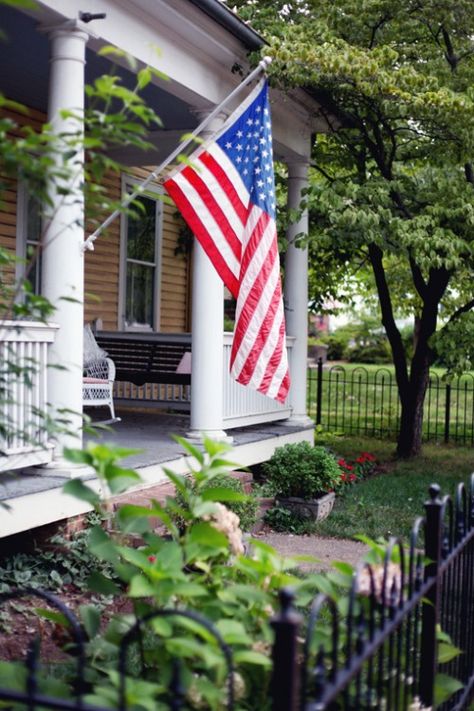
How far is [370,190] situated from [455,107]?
1.24 meters

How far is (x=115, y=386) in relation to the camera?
37.9 feet

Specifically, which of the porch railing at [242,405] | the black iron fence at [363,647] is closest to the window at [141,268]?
the porch railing at [242,405]

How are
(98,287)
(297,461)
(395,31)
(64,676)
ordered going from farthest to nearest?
(98,287) → (395,31) → (297,461) → (64,676)

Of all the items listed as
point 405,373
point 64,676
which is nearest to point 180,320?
point 405,373

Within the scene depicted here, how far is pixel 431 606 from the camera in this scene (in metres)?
3.27

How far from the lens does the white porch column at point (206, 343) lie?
7926 millimetres

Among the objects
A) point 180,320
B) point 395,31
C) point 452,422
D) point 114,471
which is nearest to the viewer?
point 114,471

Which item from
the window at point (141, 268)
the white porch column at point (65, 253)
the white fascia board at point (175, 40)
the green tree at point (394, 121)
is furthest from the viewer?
the window at point (141, 268)

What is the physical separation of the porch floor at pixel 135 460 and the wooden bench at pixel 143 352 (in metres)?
0.55

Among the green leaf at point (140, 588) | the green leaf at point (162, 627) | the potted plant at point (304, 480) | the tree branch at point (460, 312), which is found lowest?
the potted plant at point (304, 480)

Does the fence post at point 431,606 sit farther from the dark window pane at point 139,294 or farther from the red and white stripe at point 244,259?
the dark window pane at point 139,294

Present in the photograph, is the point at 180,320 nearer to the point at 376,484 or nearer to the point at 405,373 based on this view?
the point at 405,373

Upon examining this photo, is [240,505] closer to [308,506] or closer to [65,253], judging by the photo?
[308,506]

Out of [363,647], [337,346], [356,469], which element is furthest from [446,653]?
[337,346]
